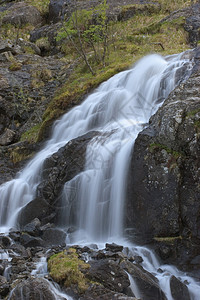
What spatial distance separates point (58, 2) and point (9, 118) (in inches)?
660

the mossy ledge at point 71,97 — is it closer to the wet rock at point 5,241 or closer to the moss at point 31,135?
the moss at point 31,135

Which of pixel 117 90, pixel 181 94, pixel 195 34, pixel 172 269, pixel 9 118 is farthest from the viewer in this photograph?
pixel 195 34

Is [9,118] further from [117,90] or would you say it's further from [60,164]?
[60,164]

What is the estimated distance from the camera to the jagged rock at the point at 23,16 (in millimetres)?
25797

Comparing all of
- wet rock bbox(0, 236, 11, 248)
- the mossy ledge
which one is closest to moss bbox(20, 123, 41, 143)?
the mossy ledge

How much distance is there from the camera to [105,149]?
7.70m

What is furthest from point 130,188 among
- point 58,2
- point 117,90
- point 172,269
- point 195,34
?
point 58,2

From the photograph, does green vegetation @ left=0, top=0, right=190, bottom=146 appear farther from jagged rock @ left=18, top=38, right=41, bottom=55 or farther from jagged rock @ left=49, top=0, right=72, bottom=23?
jagged rock @ left=49, top=0, right=72, bottom=23

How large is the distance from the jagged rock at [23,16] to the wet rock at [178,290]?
24815mm

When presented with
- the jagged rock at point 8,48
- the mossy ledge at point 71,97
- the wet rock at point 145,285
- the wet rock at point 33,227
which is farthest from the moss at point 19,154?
the jagged rock at point 8,48

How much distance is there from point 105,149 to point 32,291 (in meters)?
4.14

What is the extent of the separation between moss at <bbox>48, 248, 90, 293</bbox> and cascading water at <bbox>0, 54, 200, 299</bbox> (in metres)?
1.28

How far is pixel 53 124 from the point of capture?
36.7 feet

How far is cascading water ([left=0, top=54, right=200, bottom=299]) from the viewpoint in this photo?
6.89 m
